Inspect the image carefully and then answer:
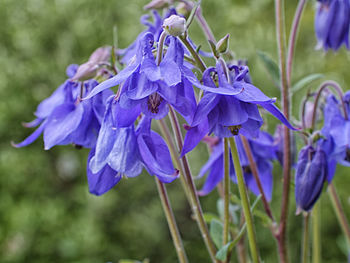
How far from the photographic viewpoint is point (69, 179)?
2.55 m

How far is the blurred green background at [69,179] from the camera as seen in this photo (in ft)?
7.54

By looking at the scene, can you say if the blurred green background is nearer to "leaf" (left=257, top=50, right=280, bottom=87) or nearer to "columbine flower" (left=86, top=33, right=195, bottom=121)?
"leaf" (left=257, top=50, right=280, bottom=87)

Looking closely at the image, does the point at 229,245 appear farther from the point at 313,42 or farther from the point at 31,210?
the point at 313,42

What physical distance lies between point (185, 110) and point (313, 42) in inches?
129

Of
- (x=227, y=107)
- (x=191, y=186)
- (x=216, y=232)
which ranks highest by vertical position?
(x=227, y=107)

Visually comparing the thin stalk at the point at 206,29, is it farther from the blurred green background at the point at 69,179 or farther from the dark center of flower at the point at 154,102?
the blurred green background at the point at 69,179

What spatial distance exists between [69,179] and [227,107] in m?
2.12

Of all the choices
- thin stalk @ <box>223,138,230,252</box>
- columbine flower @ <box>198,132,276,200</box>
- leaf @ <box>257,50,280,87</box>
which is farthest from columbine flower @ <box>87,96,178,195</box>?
leaf @ <box>257,50,280,87</box>

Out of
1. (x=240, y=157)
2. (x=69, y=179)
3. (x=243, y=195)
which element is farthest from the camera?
(x=69, y=179)

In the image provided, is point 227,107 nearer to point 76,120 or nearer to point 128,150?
point 128,150

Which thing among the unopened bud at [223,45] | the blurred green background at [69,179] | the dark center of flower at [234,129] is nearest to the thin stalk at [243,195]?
the dark center of flower at [234,129]

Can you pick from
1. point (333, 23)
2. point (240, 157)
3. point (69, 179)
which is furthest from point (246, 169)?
point (69, 179)

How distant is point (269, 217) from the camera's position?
854mm

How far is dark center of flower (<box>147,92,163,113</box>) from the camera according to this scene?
578 millimetres
